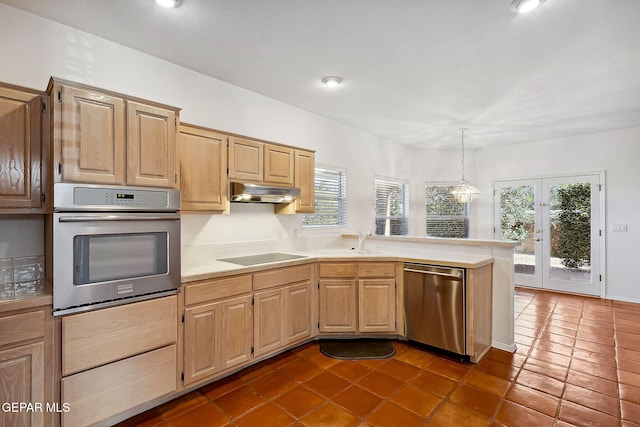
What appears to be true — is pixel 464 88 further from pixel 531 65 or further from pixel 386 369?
pixel 386 369

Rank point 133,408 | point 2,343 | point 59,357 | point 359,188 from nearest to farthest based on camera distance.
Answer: point 2,343, point 59,357, point 133,408, point 359,188

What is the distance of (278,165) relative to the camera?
3.32m

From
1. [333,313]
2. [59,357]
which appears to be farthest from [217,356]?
[333,313]

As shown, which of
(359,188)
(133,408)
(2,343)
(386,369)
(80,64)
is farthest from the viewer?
(359,188)

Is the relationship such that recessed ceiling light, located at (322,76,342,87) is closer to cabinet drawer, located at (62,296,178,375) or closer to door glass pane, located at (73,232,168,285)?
door glass pane, located at (73,232,168,285)

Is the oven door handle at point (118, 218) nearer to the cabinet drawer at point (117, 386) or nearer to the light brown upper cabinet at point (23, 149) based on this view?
the light brown upper cabinet at point (23, 149)

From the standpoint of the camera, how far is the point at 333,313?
3.29m

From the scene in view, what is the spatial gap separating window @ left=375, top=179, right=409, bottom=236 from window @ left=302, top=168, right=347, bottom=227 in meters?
0.96

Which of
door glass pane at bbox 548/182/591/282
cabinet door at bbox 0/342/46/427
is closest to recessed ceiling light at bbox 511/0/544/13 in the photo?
cabinet door at bbox 0/342/46/427

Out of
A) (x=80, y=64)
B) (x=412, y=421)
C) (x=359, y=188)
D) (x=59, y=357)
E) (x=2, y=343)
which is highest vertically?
(x=80, y=64)

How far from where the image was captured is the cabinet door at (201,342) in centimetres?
229

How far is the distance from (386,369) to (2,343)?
2606mm

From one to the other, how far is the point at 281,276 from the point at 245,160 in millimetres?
1157

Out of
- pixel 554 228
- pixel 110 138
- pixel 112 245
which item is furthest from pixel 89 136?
pixel 554 228
